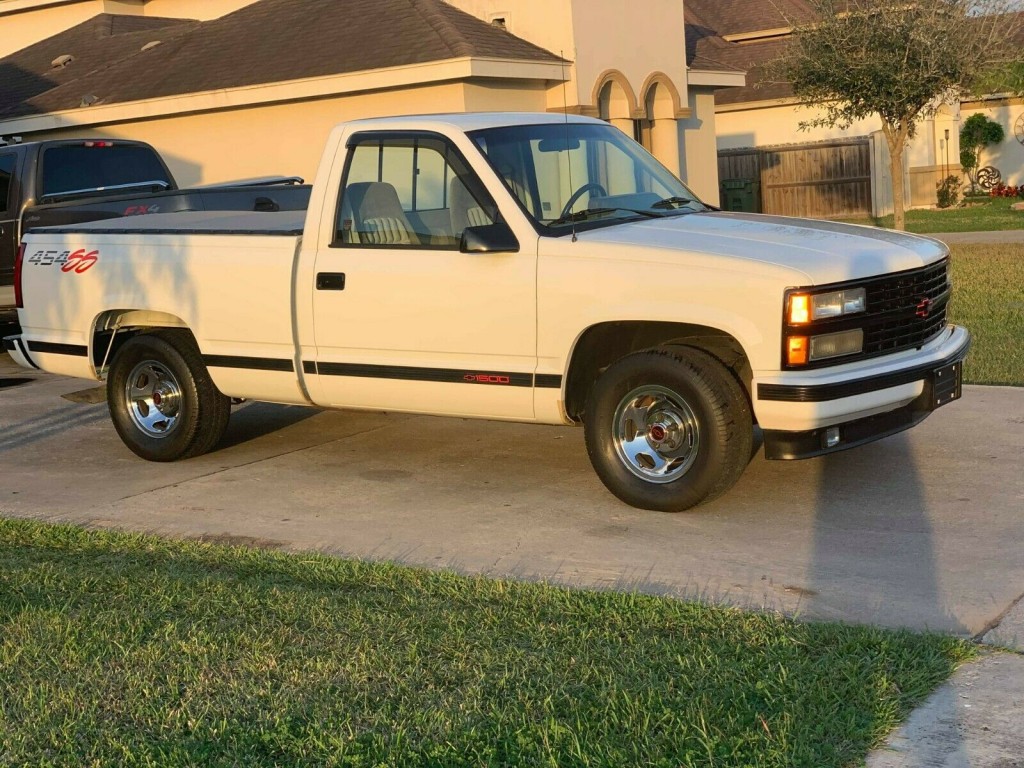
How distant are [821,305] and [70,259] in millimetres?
4959

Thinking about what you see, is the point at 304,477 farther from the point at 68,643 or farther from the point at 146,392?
the point at 68,643


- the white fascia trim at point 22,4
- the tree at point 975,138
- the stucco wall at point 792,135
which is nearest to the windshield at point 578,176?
the white fascia trim at point 22,4

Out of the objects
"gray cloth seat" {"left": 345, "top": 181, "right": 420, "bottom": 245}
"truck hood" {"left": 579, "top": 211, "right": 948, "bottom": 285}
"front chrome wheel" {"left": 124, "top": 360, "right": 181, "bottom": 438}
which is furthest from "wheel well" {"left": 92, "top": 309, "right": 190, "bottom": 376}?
"truck hood" {"left": 579, "top": 211, "right": 948, "bottom": 285}

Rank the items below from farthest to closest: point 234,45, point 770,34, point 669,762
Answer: point 770,34 < point 234,45 < point 669,762

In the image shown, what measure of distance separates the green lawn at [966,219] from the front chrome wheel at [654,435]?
64.8 feet

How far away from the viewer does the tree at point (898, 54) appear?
74.3 ft

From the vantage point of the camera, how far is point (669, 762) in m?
4.01

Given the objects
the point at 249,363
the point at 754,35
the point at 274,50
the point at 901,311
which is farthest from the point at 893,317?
the point at 754,35

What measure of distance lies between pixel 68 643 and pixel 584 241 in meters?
3.24

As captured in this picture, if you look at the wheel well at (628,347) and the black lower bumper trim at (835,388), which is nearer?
the black lower bumper trim at (835,388)

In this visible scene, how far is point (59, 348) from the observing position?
9117mm

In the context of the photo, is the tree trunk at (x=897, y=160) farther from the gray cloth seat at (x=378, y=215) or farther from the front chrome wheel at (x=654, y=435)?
the front chrome wheel at (x=654, y=435)

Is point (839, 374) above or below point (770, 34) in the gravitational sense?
below

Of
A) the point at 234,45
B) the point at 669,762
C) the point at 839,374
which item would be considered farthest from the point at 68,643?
the point at 234,45
